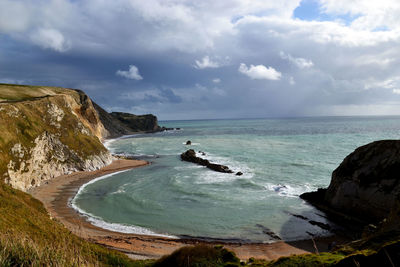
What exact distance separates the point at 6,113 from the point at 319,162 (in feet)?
222

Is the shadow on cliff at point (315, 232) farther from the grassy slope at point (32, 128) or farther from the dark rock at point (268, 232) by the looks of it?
Answer: the grassy slope at point (32, 128)

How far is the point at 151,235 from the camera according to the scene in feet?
77.3

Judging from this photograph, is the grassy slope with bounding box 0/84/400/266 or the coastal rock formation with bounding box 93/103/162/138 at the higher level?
the coastal rock formation with bounding box 93/103/162/138

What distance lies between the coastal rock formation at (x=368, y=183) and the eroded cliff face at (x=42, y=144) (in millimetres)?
44957

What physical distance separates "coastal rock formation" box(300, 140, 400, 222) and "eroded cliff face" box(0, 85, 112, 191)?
147ft

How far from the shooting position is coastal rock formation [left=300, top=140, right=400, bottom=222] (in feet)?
79.0

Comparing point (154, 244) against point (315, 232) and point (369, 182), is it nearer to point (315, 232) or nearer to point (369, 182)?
point (315, 232)

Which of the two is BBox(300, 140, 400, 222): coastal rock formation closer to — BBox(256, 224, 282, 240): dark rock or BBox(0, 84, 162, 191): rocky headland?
BBox(256, 224, 282, 240): dark rock

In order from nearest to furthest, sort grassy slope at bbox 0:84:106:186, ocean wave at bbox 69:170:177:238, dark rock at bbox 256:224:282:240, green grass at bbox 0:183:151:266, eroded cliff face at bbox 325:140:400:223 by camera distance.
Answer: green grass at bbox 0:183:151:266 → dark rock at bbox 256:224:282:240 → eroded cliff face at bbox 325:140:400:223 → ocean wave at bbox 69:170:177:238 → grassy slope at bbox 0:84:106:186

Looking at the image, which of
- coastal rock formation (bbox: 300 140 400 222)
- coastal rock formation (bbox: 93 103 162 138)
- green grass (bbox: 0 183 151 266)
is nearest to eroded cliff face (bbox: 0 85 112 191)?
green grass (bbox: 0 183 151 266)

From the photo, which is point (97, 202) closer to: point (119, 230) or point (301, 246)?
point (119, 230)

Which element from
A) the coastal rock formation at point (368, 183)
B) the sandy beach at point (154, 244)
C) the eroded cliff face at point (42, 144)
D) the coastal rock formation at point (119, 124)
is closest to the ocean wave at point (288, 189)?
the coastal rock formation at point (368, 183)

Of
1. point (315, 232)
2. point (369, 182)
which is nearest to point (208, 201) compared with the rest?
point (315, 232)

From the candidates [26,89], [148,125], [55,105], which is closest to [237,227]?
[55,105]
